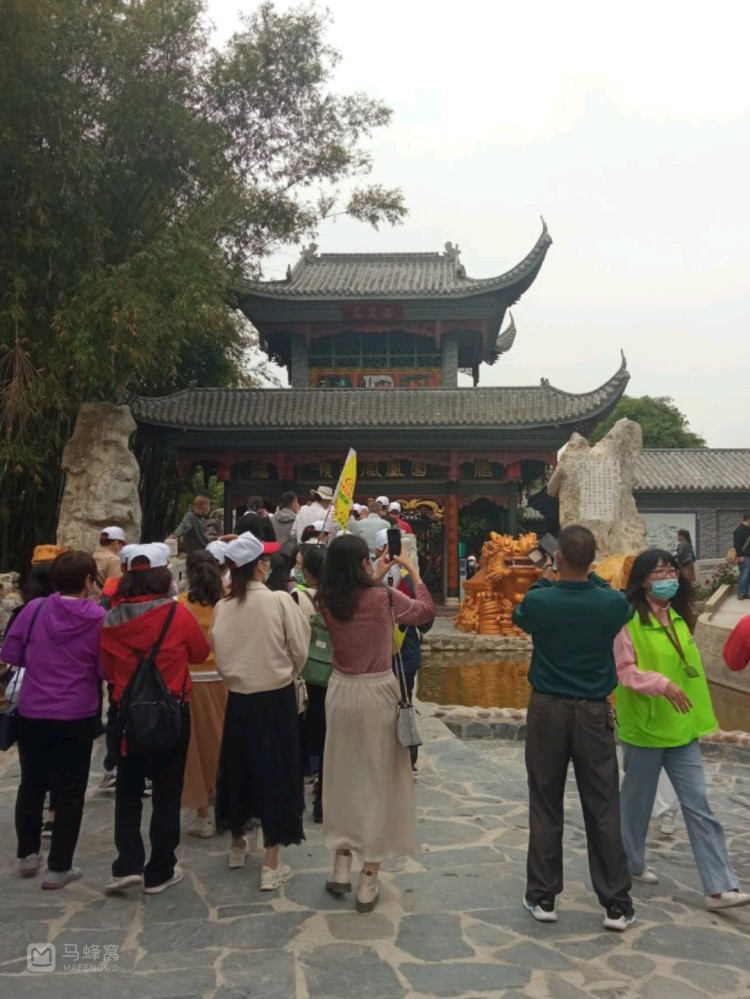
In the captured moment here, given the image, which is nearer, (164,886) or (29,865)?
(164,886)

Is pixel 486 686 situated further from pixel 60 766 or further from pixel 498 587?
pixel 60 766

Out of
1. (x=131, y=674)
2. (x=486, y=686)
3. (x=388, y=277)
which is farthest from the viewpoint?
(x=388, y=277)

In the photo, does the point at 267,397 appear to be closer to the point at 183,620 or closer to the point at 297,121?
the point at 297,121

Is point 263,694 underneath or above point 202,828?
above

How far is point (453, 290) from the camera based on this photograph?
734 inches

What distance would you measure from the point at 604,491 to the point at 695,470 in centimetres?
959

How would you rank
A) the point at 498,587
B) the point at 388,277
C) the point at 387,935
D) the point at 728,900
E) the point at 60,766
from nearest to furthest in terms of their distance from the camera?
the point at 387,935 → the point at 728,900 → the point at 60,766 → the point at 498,587 → the point at 388,277

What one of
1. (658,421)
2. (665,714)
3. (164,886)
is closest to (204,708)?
(164,886)

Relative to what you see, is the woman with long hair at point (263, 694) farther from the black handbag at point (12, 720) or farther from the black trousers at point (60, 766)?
the black handbag at point (12, 720)

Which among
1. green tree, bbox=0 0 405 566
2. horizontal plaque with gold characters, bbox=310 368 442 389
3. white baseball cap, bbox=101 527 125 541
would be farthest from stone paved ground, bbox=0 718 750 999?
horizontal plaque with gold characters, bbox=310 368 442 389

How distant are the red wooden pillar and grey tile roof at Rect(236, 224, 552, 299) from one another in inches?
189

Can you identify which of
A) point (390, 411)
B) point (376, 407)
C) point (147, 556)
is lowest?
point (147, 556)

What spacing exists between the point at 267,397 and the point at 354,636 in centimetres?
1514

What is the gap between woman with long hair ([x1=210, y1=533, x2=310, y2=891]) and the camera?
3.49 meters
